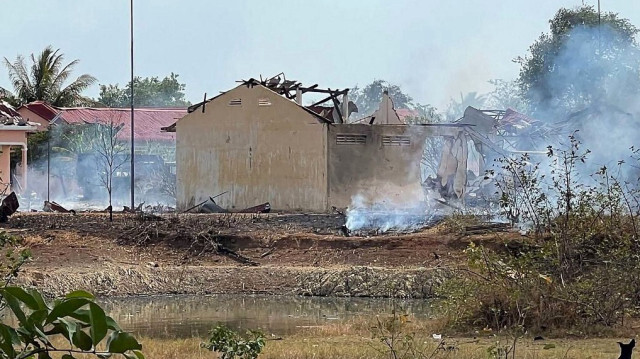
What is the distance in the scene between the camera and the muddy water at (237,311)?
61.5ft

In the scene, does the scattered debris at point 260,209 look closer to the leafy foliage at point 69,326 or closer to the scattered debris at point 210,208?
the scattered debris at point 210,208

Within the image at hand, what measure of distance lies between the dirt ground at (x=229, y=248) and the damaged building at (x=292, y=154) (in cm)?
497

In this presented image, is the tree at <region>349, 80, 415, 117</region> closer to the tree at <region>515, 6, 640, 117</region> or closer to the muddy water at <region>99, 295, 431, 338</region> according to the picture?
the tree at <region>515, 6, 640, 117</region>

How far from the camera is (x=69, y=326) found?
155 inches

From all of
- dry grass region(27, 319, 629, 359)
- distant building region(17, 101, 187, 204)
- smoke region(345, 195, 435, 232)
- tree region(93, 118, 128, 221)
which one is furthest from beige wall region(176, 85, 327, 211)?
dry grass region(27, 319, 629, 359)

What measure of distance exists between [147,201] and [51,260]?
17.4 metres

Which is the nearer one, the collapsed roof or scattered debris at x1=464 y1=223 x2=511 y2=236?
scattered debris at x1=464 y1=223 x2=511 y2=236

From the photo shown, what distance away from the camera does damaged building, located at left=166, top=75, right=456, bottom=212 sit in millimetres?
34469

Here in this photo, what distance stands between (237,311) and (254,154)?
14.4 metres

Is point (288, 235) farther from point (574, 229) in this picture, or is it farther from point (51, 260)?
point (574, 229)

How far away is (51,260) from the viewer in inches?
1022

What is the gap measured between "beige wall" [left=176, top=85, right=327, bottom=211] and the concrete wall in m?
0.47

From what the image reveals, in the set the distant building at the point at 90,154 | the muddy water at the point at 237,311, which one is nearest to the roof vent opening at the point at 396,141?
the muddy water at the point at 237,311

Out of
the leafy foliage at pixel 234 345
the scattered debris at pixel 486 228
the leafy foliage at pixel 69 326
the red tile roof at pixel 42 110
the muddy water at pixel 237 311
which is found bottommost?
the muddy water at pixel 237 311
